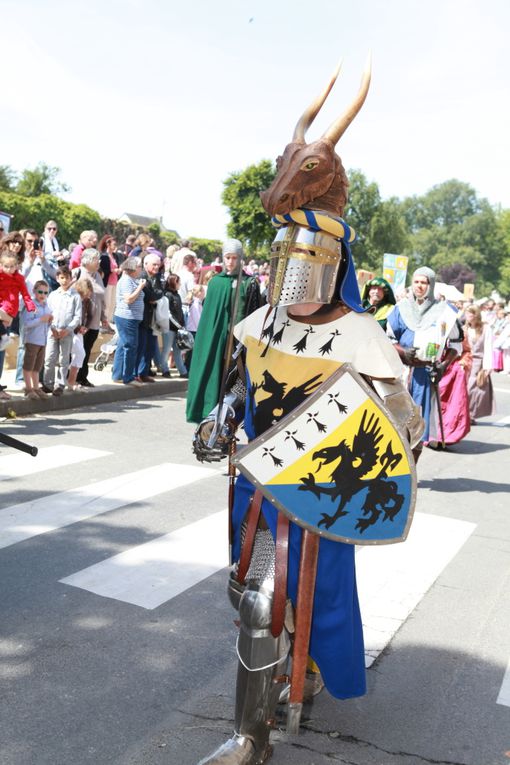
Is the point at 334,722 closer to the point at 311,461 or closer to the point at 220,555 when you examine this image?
the point at 311,461

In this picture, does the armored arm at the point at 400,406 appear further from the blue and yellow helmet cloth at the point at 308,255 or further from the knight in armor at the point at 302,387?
the blue and yellow helmet cloth at the point at 308,255

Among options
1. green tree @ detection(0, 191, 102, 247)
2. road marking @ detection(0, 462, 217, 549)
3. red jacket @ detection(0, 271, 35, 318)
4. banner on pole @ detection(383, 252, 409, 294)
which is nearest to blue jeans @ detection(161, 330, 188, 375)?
red jacket @ detection(0, 271, 35, 318)

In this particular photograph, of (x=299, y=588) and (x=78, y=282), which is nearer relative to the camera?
(x=299, y=588)

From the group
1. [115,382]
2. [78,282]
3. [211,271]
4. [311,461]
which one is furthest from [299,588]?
[211,271]

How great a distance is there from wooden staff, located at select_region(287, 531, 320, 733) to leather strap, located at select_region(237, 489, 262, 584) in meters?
0.21

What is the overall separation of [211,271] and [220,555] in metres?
9.34

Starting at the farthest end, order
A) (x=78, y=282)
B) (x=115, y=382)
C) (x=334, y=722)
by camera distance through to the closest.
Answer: (x=115, y=382) → (x=78, y=282) → (x=334, y=722)

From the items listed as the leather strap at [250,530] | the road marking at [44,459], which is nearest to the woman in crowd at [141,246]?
the road marking at [44,459]

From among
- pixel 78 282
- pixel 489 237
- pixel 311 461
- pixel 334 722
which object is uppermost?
pixel 489 237

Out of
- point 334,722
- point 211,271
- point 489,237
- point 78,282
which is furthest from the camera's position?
point 489,237

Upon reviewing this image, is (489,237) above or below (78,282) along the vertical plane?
above

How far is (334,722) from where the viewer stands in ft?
10.6

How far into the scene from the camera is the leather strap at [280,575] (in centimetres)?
283

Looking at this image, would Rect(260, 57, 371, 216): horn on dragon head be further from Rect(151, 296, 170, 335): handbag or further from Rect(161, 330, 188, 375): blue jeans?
Rect(161, 330, 188, 375): blue jeans
